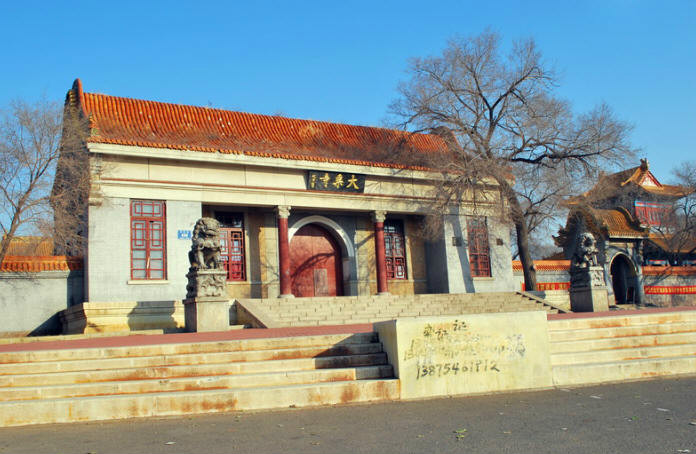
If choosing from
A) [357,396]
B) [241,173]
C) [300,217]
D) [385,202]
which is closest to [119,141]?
[241,173]

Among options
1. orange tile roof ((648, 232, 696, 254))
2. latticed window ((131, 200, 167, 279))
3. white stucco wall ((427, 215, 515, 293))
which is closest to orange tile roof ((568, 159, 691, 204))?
orange tile roof ((648, 232, 696, 254))

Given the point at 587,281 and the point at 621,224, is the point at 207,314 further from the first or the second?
the point at 621,224

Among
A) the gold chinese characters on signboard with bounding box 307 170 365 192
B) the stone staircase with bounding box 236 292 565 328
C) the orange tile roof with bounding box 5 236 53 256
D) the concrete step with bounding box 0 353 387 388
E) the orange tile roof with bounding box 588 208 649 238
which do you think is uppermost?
the gold chinese characters on signboard with bounding box 307 170 365 192

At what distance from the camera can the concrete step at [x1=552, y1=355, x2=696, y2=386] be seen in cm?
792

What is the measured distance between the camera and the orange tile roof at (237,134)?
1773cm

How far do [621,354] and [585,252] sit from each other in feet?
28.4

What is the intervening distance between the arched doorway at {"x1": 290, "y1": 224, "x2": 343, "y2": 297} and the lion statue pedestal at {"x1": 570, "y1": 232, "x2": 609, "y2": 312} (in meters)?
7.57

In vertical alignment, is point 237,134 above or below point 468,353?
above

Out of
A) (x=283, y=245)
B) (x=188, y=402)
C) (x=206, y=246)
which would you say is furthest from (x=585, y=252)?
(x=188, y=402)

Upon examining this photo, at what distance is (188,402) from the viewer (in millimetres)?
6453

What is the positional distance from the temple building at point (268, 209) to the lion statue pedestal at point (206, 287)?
370 centimetres

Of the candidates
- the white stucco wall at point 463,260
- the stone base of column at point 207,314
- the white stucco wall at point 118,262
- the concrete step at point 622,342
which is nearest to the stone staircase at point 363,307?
the stone base of column at point 207,314

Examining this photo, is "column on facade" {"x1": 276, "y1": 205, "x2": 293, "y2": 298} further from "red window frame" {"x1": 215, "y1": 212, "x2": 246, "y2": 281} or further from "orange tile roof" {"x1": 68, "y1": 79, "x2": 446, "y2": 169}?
"orange tile roof" {"x1": 68, "y1": 79, "x2": 446, "y2": 169}

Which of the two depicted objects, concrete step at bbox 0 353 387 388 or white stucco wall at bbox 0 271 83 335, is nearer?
concrete step at bbox 0 353 387 388
